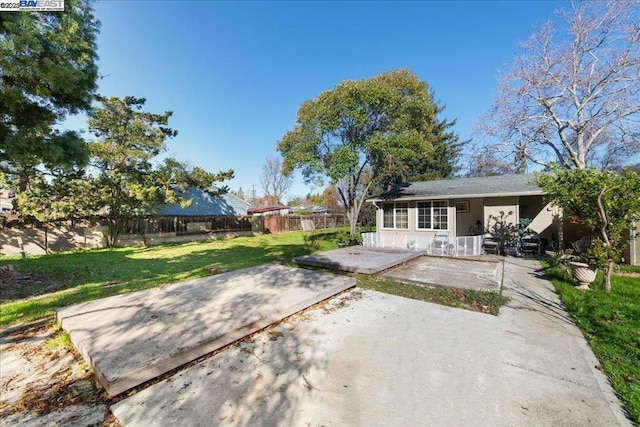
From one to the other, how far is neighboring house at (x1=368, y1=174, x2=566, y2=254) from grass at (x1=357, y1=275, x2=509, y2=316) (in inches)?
200

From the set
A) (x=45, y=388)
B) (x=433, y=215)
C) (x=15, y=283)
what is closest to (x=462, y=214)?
(x=433, y=215)

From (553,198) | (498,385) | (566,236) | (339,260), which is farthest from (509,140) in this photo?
(498,385)

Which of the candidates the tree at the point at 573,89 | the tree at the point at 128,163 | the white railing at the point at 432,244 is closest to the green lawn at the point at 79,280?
the tree at the point at 128,163

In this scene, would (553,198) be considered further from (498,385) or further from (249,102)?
(249,102)

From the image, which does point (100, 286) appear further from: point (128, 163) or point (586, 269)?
point (128, 163)

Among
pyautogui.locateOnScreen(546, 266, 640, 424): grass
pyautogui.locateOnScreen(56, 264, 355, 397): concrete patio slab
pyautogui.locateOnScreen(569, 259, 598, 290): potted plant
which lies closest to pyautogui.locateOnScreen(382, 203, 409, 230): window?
pyautogui.locateOnScreen(546, 266, 640, 424): grass

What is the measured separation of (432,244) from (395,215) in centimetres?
316

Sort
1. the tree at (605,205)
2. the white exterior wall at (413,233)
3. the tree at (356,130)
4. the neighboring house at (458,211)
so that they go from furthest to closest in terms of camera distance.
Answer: the tree at (356,130) → the white exterior wall at (413,233) → the neighboring house at (458,211) → the tree at (605,205)

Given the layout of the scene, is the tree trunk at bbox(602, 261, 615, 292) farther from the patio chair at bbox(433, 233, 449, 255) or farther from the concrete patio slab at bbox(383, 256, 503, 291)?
the patio chair at bbox(433, 233, 449, 255)

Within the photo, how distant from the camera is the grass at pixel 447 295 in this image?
16.6ft

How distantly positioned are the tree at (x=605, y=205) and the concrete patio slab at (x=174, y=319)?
18.2 feet

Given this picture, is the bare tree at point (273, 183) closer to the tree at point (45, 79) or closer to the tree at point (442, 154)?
the tree at point (442, 154)

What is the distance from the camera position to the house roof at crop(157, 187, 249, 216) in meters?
19.2

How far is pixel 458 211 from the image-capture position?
13898 millimetres
